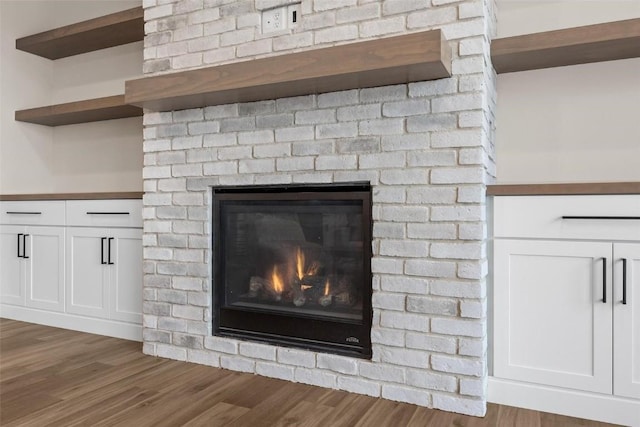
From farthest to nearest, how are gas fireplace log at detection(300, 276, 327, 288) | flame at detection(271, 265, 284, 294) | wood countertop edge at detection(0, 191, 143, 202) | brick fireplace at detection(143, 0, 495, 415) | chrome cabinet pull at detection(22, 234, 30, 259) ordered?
chrome cabinet pull at detection(22, 234, 30, 259), wood countertop edge at detection(0, 191, 143, 202), flame at detection(271, 265, 284, 294), gas fireplace log at detection(300, 276, 327, 288), brick fireplace at detection(143, 0, 495, 415)

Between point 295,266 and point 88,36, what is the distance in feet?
7.58

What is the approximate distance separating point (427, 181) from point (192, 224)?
3.97ft

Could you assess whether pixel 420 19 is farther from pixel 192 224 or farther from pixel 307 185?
pixel 192 224

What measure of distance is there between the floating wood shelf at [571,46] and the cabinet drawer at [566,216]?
2.06ft

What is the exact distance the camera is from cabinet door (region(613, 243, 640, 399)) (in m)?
1.68

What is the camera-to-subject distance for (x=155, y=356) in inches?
98.0

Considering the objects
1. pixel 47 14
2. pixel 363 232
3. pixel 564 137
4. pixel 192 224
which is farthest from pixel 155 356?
pixel 47 14

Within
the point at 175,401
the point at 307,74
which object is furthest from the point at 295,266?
the point at 307,74

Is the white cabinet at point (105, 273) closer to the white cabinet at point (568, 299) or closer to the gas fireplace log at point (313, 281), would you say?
the gas fireplace log at point (313, 281)

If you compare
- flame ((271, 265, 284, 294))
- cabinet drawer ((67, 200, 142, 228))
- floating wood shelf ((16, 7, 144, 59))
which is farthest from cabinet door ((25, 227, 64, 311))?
flame ((271, 265, 284, 294))

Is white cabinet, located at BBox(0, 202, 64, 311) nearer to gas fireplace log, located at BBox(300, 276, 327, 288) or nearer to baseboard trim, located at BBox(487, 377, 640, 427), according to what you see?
gas fireplace log, located at BBox(300, 276, 327, 288)

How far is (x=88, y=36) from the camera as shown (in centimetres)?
325

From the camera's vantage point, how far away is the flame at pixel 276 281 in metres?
2.26

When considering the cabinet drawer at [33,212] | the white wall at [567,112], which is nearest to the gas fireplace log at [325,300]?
the white wall at [567,112]
